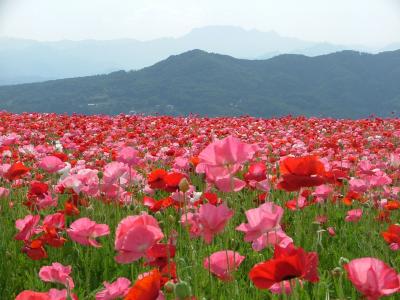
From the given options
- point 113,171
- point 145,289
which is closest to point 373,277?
point 145,289

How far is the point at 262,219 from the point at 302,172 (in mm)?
314

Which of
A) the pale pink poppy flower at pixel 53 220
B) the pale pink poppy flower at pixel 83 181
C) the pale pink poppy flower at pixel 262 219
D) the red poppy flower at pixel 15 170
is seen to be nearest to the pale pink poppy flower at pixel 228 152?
the pale pink poppy flower at pixel 262 219

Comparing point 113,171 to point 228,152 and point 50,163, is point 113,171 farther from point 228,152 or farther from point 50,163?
point 228,152

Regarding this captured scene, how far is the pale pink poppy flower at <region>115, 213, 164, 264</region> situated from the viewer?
1.45 m

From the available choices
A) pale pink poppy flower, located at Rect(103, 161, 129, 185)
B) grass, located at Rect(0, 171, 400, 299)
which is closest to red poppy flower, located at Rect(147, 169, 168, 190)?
grass, located at Rect(0, 171, 400, 299)

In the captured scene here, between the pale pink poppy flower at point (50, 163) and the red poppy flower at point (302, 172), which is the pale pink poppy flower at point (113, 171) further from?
the red poppy flower at point (302, 172)

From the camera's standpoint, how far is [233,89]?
152 m

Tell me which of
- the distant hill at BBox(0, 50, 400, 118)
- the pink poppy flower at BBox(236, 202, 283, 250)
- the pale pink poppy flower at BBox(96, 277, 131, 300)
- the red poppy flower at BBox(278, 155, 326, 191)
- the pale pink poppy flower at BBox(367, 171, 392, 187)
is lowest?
the distant hill at BBox(0, 50, 400, 118)

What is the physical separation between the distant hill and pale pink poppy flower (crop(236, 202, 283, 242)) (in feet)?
395

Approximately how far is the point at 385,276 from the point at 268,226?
0.39 metres

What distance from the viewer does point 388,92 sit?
161 metres

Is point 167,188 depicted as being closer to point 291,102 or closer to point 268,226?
point 268,226

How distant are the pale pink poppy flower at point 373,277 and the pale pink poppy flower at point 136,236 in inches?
20.9

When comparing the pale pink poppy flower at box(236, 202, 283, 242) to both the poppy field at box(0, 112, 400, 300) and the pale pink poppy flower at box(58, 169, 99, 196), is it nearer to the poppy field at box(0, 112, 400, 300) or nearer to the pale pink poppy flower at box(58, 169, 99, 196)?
the poppy field at box(0, 112, 400, 300)
